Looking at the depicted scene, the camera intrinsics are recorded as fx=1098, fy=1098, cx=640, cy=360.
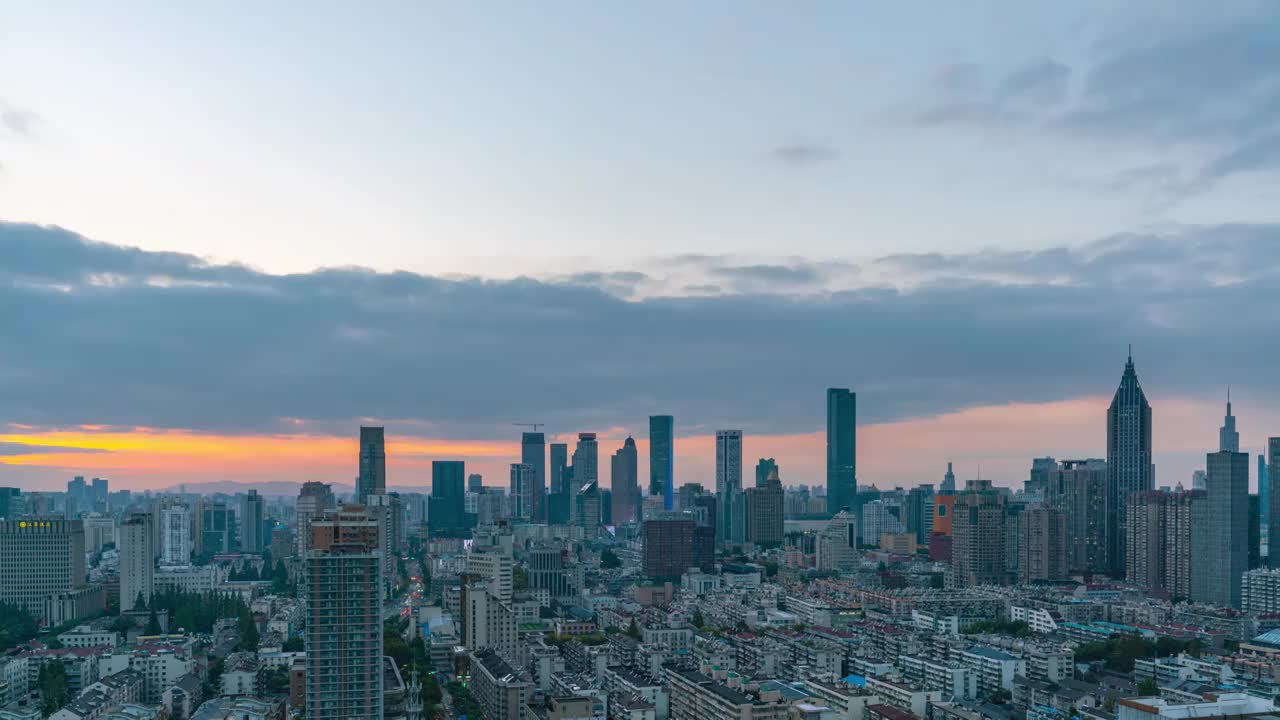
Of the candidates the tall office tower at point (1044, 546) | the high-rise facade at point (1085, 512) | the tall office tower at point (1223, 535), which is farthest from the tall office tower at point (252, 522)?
the tall office tower at point (1223, 535)

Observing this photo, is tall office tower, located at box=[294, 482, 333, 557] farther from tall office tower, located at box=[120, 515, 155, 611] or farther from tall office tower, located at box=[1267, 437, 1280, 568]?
tall office tower, located at box=[1267, 437, 1280, 568]

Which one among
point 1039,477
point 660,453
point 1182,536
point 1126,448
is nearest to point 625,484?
point 660,453

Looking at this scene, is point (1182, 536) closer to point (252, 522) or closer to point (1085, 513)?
point (1085, 513)

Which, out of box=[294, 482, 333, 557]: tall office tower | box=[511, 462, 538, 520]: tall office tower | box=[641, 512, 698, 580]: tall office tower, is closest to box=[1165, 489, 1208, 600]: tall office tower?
box=[641, 512, 698, 580]: tall office tower

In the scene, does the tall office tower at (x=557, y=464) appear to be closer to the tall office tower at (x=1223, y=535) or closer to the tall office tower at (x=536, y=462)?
the tall office tower at (x=536, y=462)

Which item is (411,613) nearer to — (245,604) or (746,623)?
(245,604)

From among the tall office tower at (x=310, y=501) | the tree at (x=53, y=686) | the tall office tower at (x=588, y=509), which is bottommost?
the tall office tower at (x=588, y=509)
